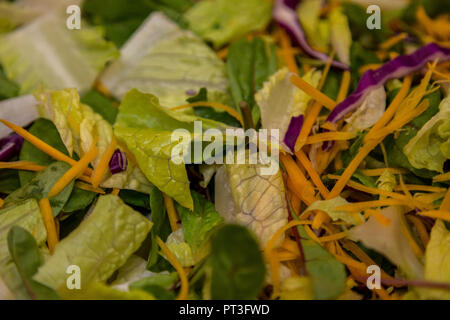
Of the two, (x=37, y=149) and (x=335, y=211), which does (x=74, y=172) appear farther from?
(x=335, y=211)

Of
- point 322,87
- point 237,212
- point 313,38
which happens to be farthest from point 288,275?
point 313,38

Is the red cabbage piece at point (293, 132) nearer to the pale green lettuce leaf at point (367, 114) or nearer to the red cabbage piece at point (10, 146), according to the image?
the pale green lettuce leaf at point (367, 114)

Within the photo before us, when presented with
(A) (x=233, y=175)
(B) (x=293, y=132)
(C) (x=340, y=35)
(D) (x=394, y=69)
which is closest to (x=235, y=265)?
(A) (x=233, y=175)

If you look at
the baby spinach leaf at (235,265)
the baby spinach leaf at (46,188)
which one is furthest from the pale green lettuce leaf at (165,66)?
the baby spinach leaf at (235,265)

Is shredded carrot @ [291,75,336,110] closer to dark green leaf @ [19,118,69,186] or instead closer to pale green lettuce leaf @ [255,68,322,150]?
pale green lettuce leaf @ [255,68,322,150]

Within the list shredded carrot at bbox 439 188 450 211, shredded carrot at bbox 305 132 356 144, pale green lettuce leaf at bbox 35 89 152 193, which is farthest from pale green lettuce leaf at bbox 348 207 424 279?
pale green lettuce leaf at bbox 35 89 152 193
